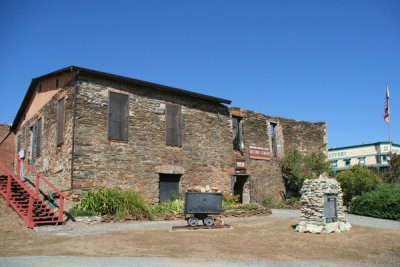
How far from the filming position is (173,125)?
56.5 feet

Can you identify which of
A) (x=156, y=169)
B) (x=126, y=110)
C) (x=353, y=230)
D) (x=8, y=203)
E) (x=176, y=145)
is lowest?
(x=353, y=230)

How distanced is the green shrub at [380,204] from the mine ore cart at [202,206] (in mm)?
7254

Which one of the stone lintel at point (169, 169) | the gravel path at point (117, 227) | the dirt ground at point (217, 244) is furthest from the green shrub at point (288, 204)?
the dirt ground at point (217, 244)

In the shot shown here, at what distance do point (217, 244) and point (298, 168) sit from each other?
14.0 meters

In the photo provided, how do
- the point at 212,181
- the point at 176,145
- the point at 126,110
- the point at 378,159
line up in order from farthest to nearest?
the point at 378,159 < the point at 212,181 < the point at 176,145 < the point at 126,110

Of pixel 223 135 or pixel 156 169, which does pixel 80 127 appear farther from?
pixel 223 135

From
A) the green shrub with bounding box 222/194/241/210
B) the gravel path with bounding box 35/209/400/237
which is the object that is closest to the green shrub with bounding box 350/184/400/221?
the gravel path with bounding box 35/209/400/237

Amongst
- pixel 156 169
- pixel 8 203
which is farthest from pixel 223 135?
pixel 8 203

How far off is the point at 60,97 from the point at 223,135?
26.0ft

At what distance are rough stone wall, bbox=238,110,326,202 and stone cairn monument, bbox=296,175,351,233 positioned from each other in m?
8.69

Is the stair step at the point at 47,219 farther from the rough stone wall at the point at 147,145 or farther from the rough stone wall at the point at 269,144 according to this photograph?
the rough stone wall at the point at 269,144

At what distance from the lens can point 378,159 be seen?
40750mm

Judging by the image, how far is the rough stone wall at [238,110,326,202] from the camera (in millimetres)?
20672

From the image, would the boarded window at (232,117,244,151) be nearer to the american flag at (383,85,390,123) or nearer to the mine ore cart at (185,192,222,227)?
the mine ore cart at (185,192,222,227)
